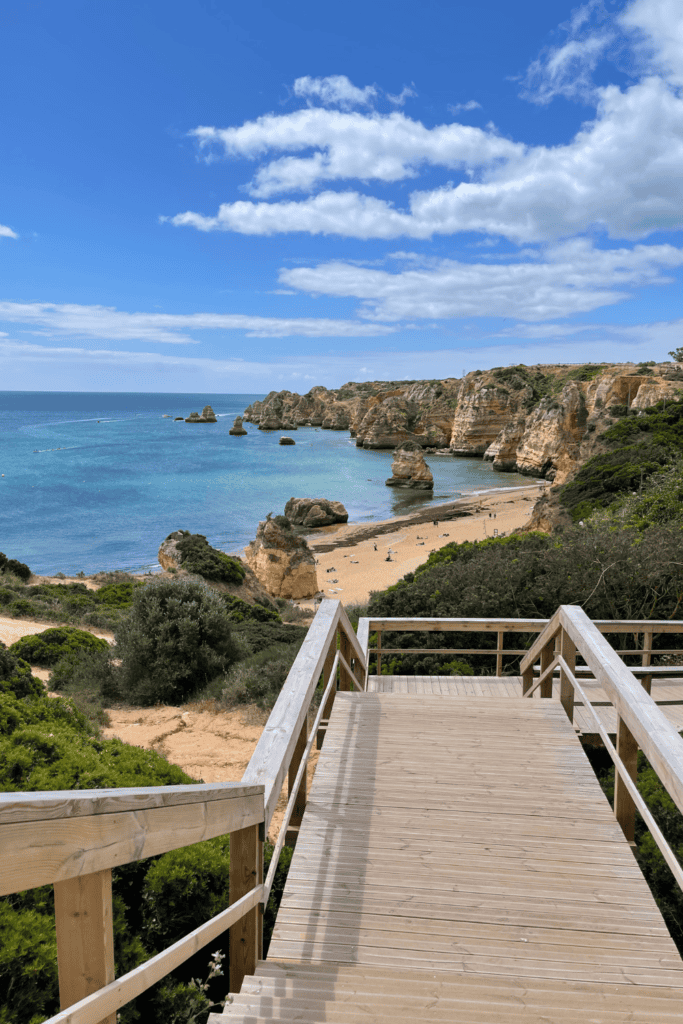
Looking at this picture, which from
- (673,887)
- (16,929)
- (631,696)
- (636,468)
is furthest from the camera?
(636,468)

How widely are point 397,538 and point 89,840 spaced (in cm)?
3294

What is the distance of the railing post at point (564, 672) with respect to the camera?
4.25 metres

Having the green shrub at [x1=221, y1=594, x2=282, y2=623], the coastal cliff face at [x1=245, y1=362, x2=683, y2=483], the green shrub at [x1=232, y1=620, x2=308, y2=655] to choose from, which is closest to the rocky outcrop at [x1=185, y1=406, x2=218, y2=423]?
the coastal cliff face at [x1=245, y1=362, x2=683, y2=483]

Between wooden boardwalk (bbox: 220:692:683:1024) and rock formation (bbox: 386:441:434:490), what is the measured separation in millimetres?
50123

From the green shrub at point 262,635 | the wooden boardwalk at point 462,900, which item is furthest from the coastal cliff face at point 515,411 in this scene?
the wooden boardwalk at point 462,900

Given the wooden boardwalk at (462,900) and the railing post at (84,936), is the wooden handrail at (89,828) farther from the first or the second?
the wooden boardwalk at (462,900)

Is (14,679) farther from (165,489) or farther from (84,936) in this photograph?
(165,489)

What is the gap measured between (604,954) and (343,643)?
124 inches

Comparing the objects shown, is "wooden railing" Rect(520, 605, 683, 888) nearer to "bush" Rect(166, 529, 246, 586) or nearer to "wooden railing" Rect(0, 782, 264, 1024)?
"wooden railing" Rect(0, 782, 264, 1024)

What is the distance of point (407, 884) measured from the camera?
8.70 feet

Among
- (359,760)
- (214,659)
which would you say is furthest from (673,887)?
(214,659)

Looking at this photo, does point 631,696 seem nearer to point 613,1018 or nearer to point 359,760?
point 613,1018

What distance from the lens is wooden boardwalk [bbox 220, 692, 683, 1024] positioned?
1990 mm

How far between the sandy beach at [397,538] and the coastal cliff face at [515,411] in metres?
5.04
